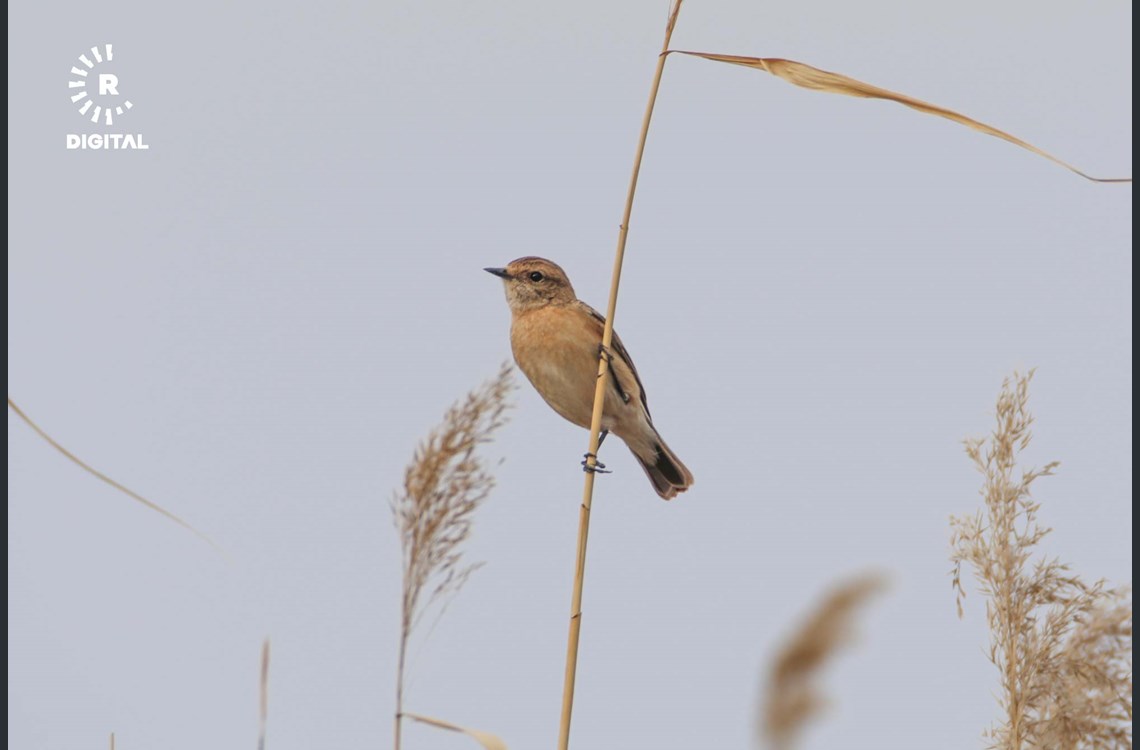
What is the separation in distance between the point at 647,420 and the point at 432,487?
11.5 feet

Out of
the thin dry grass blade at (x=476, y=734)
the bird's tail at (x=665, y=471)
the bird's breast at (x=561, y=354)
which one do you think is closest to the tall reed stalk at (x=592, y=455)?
the thin dry grass blade at (x=476, y=734)

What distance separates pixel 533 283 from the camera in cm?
524

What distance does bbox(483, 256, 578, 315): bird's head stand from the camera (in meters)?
5.23

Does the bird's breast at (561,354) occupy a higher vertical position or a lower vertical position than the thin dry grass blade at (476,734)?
higher

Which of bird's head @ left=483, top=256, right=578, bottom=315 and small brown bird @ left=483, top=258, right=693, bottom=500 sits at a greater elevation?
bird's head @ left=483, top=256, right=578, bottom=315

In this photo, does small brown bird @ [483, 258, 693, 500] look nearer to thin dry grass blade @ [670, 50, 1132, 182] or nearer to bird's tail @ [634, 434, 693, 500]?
bird's tail @ [634, 434, 693, 500]

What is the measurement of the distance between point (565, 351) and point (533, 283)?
1.33 feet

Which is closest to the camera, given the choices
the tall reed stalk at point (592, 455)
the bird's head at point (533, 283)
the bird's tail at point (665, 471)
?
the tall reed stalk at point (592, 455)

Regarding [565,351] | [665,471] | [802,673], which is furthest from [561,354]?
[802,673]

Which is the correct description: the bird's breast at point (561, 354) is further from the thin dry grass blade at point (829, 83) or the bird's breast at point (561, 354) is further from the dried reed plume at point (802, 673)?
the dried reed plume at point (802, 673)

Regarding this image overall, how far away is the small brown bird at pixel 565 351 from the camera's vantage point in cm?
500

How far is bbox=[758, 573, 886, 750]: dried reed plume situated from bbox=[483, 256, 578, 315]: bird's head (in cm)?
397

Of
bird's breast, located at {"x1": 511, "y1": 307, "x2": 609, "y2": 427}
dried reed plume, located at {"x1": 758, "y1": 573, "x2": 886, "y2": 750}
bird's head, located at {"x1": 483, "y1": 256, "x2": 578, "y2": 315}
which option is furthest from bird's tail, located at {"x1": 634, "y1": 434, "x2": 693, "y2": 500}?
dried reed plume, located at {"x1": 758, "y1": 573, "x2": 886, "y2": 750}

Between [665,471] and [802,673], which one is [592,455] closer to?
[802,673]
